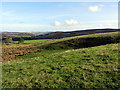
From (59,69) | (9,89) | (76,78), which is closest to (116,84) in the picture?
(76,78)

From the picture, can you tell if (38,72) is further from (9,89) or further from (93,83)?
(93,83)

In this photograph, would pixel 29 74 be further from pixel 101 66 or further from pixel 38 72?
pixel 101 66

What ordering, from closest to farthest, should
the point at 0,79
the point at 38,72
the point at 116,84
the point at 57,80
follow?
1. the point at 116,84
2. the point at 57,80
3. the point at 0,79
4. the point at 38,72

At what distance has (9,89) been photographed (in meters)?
14.3

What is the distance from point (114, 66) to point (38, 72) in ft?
34.5

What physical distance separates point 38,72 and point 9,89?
4.85 meters

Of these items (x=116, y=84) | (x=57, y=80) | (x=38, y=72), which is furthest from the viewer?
(x=38, y=72)

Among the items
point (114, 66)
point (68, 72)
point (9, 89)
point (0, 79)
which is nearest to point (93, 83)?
point (68, 72)

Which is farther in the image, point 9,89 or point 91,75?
point 91,75

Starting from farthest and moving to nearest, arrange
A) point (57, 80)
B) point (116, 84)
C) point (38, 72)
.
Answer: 1. point (38, 72)
2. point (57, 80)
3. point (116, 84)

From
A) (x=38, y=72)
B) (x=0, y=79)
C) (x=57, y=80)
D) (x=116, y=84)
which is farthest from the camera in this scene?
(x=38, y=72)

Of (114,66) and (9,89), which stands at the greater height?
(114,66)

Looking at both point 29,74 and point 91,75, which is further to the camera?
point 29,74

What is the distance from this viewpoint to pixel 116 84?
14125 mm
